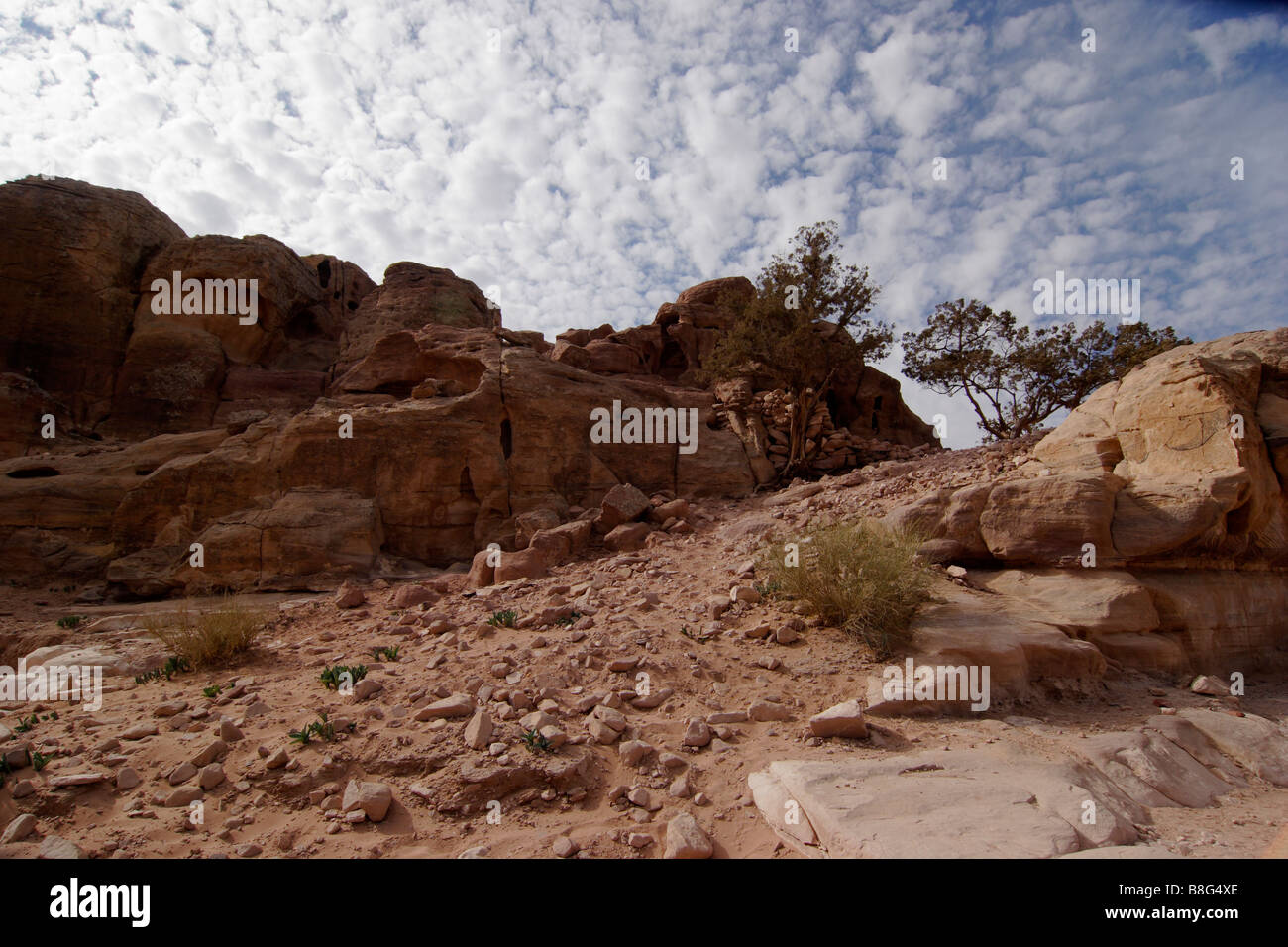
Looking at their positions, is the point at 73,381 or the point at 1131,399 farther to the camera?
the point at 73,381

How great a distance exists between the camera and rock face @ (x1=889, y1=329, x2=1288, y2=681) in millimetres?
6164

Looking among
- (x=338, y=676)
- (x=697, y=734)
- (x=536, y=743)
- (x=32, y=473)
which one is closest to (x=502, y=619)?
(x=338, y=676)

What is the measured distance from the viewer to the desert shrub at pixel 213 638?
18.9 feet

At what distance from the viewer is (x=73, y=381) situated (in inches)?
724

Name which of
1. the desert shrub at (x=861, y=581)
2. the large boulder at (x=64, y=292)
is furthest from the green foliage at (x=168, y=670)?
the large boulder at (x=64, y=292)

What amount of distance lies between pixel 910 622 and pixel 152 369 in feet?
74.1

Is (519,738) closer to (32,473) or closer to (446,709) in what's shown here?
(446,709)

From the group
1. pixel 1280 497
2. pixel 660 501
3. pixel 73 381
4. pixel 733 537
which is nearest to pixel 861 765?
pixel 733 537

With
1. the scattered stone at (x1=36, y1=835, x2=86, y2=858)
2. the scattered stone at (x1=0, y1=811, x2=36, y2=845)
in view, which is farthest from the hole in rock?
the scattered stone at (x1=36, y1=835, x2=86, y2=858)

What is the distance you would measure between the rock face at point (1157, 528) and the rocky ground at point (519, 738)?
21.4 inches

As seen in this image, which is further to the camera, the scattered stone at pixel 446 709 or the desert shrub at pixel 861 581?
the desert shrub at pixel 861 581

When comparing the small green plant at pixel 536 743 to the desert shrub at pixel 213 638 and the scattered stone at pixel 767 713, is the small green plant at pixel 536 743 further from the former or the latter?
the desert shrub at pixel 213 638
